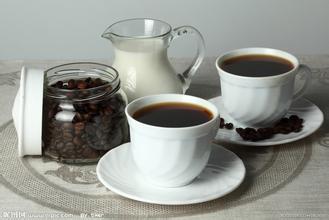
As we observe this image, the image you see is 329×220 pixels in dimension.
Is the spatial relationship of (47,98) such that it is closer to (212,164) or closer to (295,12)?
(212,164)

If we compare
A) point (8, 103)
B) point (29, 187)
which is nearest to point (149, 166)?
point (29, 187)

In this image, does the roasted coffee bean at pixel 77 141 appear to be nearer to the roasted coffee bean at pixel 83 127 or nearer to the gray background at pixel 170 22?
the roasted coffee bean at pixel 83 127

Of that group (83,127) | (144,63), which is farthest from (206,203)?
(144,63)

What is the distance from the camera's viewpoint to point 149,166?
0.87 meters

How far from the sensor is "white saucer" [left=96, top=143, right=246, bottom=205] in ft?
2.80

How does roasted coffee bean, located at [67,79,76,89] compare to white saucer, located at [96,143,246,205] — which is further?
roasted coffee bean, located at [67,79,76,89]

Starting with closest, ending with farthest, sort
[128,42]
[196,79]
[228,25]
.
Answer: [128,42] < [196,79] < [228,25]

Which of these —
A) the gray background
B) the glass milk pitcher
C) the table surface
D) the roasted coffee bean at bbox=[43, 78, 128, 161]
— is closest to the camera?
the table surface

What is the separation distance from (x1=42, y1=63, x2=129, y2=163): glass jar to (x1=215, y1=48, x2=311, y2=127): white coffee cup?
165 mm

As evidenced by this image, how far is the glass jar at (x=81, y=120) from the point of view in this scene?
3.10 feet

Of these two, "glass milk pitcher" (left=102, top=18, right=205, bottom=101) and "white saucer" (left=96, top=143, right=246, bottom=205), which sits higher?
"glass milk pitcher" (left=102, top=18, right=205, bottom=101)

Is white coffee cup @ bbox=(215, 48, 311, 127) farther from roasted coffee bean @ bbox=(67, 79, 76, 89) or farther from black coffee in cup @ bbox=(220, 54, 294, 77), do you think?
roasted coffee bean @ bbox=(67, 79, 76, 89)

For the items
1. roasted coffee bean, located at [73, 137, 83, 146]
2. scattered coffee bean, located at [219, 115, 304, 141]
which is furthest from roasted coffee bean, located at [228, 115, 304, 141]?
roasted coffee bean, located at [73, 137, 83, 146]

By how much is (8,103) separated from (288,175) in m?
0.50
